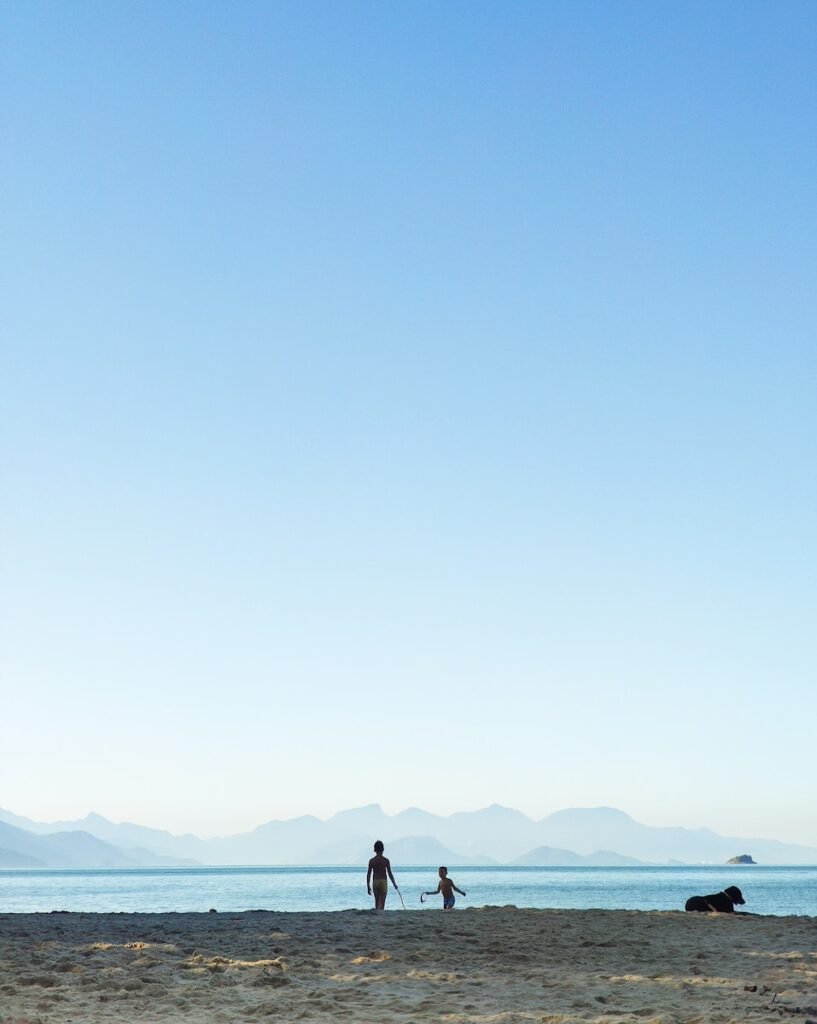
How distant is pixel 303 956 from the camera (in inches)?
541

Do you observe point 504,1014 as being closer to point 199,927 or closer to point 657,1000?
point 657,1000

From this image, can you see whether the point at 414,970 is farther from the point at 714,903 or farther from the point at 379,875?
the point at 714,903

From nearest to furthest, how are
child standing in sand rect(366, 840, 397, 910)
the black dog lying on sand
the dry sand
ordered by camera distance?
the dry sand → child standing in sand rect(366, 840, 397, 910) → the black dog lying on sand

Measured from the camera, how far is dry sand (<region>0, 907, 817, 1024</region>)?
10117mm

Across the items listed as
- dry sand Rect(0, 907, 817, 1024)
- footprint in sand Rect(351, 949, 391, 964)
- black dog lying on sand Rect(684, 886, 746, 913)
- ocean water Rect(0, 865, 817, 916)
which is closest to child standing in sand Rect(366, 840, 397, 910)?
ocean water Rect(0, 865, 817, 916)

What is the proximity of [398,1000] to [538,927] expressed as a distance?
716cm

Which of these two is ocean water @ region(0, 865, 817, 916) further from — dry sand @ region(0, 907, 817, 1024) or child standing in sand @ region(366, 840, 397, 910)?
dry sand @ region(0, 907, 817, 1024)

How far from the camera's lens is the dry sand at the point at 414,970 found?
33.2 ft

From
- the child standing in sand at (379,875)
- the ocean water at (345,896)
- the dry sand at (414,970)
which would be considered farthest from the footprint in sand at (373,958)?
the child standing in sand at (379,875)

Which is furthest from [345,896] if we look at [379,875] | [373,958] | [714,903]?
[373,958]

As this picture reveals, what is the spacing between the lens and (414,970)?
12555mm

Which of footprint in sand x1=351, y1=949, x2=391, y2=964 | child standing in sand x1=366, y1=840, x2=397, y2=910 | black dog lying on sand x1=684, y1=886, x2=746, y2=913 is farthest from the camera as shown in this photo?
black dog lying on sand x1=684, y1=886, x2=746, y2=913

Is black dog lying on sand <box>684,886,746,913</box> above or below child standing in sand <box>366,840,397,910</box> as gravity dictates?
below

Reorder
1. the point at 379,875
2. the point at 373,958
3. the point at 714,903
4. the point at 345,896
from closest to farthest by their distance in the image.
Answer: the point at 373,958
the point at 379,875
the point at 714,903
the point at 345,896
